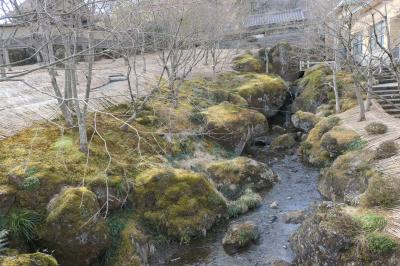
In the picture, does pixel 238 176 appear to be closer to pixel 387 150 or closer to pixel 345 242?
pixel 387 150

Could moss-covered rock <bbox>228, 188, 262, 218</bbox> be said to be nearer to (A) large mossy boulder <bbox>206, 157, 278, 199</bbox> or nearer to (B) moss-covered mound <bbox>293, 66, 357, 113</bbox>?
(A) large mossy boulder <bbox>206, 157, 278, 199</bbox>

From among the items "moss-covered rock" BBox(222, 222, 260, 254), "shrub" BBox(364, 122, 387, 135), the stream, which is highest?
"shrub" BBox(364, 122, 387, 135)

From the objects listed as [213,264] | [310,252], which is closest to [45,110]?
[213,264]

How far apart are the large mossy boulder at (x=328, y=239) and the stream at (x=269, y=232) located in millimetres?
1108

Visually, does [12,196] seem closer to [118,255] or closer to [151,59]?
[118,255]

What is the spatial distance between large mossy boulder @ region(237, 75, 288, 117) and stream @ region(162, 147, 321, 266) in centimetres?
924

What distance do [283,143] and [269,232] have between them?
32.5ft

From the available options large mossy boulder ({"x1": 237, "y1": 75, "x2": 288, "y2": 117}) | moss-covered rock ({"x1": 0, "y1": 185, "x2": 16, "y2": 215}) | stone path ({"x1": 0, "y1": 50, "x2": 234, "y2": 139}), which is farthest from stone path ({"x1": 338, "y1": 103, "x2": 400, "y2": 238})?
moss-covered rock ({"x1": 0, "y1": 185, "x2": 16, "y2": 215})

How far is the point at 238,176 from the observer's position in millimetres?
16578

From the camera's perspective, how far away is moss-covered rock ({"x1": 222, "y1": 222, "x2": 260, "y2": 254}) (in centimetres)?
1234

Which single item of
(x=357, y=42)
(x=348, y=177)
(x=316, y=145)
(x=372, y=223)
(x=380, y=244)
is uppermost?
(x=357, y=42)

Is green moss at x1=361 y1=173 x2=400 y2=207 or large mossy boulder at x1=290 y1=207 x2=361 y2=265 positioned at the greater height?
green moss at x1=361 y1=173 x2=400 y2=207

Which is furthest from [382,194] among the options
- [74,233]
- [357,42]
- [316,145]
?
[357,42]

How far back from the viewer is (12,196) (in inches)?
444
